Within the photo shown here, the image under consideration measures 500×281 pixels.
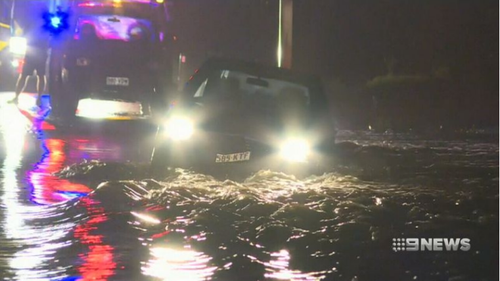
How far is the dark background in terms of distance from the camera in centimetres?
2305

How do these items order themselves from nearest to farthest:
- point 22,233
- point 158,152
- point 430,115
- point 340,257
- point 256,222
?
point 340,257 → point 22,233 → point 256,222 → point 158,152 → point 430,115

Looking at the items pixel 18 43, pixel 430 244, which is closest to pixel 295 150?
pixel 430 244

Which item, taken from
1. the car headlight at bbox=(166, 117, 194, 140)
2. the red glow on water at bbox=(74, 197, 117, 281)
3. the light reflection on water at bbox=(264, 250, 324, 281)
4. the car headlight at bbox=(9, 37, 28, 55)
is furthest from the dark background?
the light reflection on water at bbox=(264, 250, 324, 281)

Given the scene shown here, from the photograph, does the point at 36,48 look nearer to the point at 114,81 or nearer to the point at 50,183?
the point at 114,81

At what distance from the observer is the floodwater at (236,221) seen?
20.2ft

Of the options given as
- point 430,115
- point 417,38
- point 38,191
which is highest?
point 417,38

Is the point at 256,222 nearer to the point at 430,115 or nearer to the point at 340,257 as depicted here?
the point at 340,257

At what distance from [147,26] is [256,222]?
12.7 meters

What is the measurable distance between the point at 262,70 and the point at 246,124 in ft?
3.56

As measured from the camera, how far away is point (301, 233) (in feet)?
24.6

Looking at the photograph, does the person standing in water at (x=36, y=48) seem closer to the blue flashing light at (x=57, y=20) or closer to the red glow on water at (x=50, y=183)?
the blue flashing light at (x=57, y=20)

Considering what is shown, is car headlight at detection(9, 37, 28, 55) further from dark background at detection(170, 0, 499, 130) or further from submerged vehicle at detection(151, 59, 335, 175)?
submerged vehicle at detection(151, 59, 335, 175)

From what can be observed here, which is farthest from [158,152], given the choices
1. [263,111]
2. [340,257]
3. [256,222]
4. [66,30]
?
[66,30]

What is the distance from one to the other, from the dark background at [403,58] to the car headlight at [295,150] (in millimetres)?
12210
